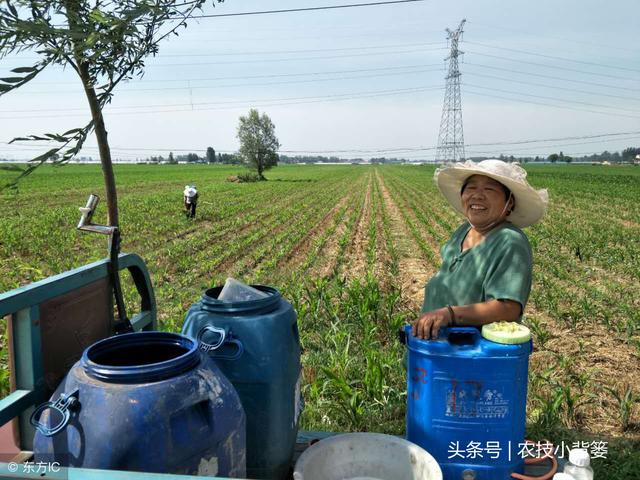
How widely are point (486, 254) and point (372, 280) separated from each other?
→ 4.97m

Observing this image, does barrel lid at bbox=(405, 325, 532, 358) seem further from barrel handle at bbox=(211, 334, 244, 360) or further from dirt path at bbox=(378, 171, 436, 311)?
dirt path at bbox=(378, 171, 436, 311)

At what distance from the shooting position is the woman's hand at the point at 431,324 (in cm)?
212

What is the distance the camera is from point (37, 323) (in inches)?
76.5

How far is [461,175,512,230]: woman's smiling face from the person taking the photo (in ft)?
8.02

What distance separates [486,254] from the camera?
2.32 m

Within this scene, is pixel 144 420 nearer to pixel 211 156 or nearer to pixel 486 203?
pixel 486 203

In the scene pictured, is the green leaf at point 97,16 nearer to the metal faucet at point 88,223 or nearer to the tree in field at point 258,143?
the metal faucet at point 88,223

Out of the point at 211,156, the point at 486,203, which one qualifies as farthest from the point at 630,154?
the point at 486,203

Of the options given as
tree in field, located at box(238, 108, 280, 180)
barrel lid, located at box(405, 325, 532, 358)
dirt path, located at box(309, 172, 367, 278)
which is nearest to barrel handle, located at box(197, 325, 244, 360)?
barrel lid, located at box(405, 325, 532, 358)

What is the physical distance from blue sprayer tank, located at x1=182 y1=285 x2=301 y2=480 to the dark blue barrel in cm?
30

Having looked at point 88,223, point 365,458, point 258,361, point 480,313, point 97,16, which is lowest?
point 365,458

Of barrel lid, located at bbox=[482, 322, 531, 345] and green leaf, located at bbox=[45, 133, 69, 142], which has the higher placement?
green leaf, located at bbox=[45, 133, 69, 142]

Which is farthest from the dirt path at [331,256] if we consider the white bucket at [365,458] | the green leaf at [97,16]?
the green leaf at [97,16]

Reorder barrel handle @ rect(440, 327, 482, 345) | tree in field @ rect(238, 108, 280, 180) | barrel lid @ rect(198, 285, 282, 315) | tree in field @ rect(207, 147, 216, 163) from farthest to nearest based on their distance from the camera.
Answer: tree in field @ rect(207, 147, 216, 163) < tree in field @ rect(238, 108, 280, 180) < barrel handle @ rect(440, 327, 482, 345) < barrel lid @ rect(198, 285, 282, 315)
